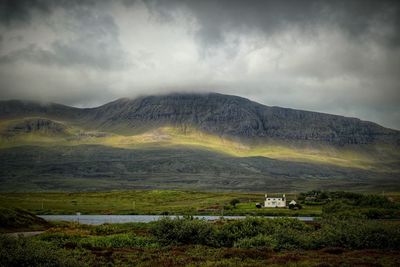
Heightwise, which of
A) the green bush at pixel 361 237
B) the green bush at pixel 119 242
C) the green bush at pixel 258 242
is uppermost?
the green bush at pixel 361 237

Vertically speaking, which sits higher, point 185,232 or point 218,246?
point 185,232

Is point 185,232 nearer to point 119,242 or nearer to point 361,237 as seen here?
point 119,242

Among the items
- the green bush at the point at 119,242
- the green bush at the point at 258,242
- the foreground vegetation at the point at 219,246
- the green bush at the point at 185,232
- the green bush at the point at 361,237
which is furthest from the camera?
the green bush at the point at 119,242

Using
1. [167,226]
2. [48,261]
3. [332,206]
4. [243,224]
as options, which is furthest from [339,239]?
[332,206]

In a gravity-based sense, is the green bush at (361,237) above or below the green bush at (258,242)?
above

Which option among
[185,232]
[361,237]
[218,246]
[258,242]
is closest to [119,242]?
[185,232]

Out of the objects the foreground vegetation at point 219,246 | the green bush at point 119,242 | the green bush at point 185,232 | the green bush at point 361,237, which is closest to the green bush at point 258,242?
the foreground vegetation at point 219,246

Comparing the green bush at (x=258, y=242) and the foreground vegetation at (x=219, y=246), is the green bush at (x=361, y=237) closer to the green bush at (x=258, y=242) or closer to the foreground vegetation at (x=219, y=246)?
the foreground vegetation at (x=219, y=246)

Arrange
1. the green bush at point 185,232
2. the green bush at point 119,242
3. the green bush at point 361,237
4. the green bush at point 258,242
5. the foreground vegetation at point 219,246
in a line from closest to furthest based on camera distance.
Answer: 1. the foreground vegetation at point 219,246
2. the green bush at point 361,237
3. the green bush at point 258,242
4. the green bush at point 185,232
5. the green bush at point 119,242

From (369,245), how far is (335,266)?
12507mm

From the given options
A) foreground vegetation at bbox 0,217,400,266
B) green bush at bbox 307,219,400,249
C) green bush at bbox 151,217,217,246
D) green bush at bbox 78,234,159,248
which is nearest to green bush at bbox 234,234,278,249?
foreground vegetation at bbox 0,217,400,266

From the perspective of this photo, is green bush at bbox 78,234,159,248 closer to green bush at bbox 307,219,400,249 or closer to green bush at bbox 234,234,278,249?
green bush at bbox 234,234,278,249

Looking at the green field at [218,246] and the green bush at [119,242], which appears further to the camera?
the green bush at [119,242]

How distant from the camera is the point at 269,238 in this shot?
44.7 m
